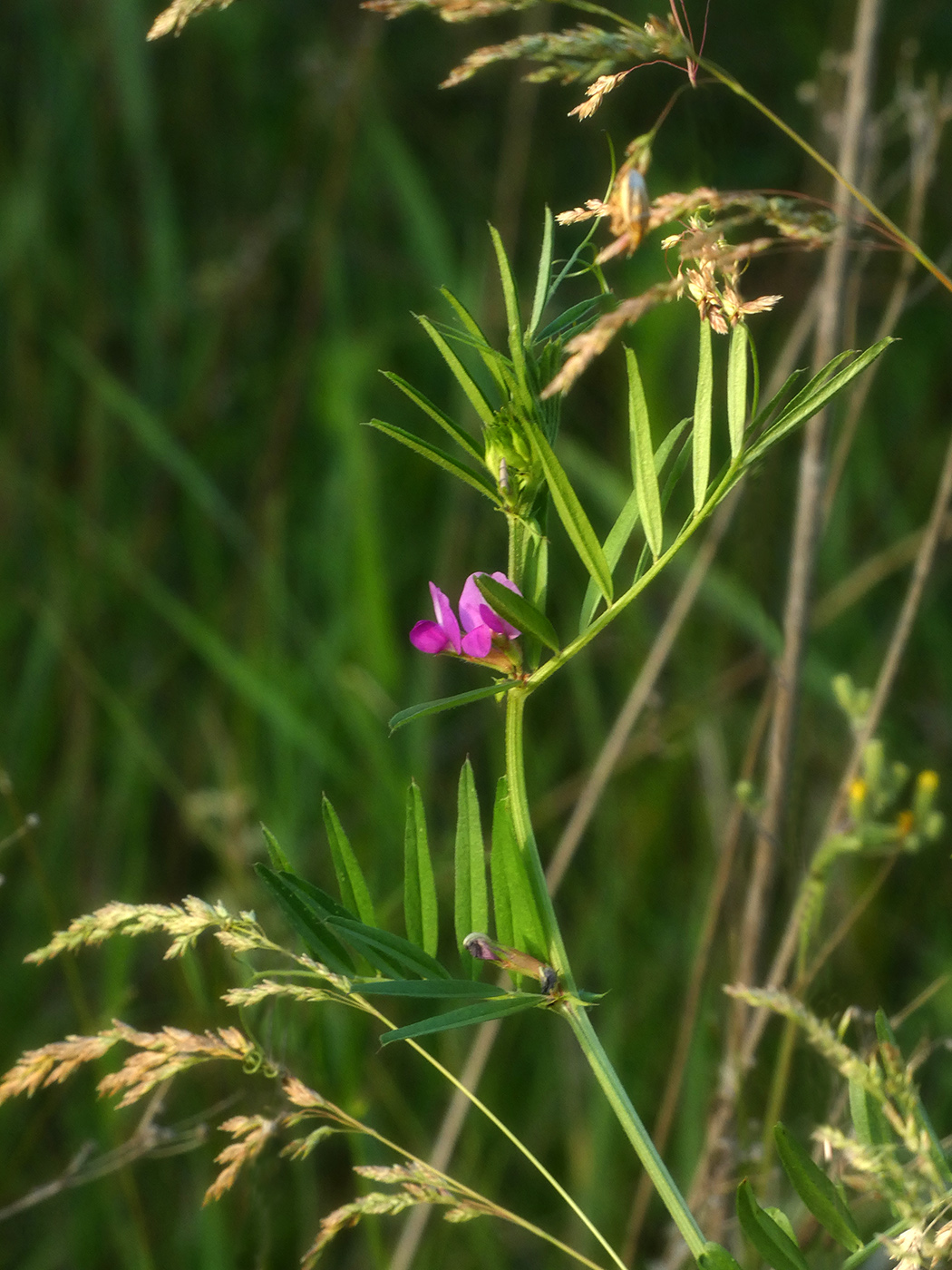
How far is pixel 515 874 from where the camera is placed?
0.42 metres

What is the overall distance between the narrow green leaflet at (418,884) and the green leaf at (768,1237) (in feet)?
0.45

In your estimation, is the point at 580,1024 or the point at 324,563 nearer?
the point at 580,1024

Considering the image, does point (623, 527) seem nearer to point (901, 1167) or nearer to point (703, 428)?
point (703, 428)

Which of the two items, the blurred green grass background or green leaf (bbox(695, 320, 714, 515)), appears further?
the blurred green grass background

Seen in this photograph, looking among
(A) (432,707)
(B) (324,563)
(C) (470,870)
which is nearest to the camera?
(A) (432,707)

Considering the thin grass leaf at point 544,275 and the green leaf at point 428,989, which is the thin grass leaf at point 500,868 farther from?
the thin grass leaf at point 544,275

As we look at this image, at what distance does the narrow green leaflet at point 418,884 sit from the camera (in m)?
0.47

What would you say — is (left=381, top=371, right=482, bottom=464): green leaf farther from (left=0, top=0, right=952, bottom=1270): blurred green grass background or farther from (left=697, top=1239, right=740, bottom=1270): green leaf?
(left=0, top=0, right=952, bottom=1270): blurred green grass background

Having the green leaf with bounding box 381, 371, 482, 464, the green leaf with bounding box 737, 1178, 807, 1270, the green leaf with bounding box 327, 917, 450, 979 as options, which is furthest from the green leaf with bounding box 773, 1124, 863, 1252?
the green leaf with bounding box 381, 371, 482, 464

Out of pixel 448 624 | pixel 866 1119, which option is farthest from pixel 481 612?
pixel 866 1119

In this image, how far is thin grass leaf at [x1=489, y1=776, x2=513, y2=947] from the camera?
0.42 meters

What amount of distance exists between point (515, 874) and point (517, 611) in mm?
88

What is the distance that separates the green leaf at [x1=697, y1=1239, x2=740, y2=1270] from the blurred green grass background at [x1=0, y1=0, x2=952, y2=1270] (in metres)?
0.51

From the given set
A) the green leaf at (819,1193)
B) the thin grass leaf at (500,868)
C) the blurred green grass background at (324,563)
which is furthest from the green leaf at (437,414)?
the blurred green grass background at (324,563)
